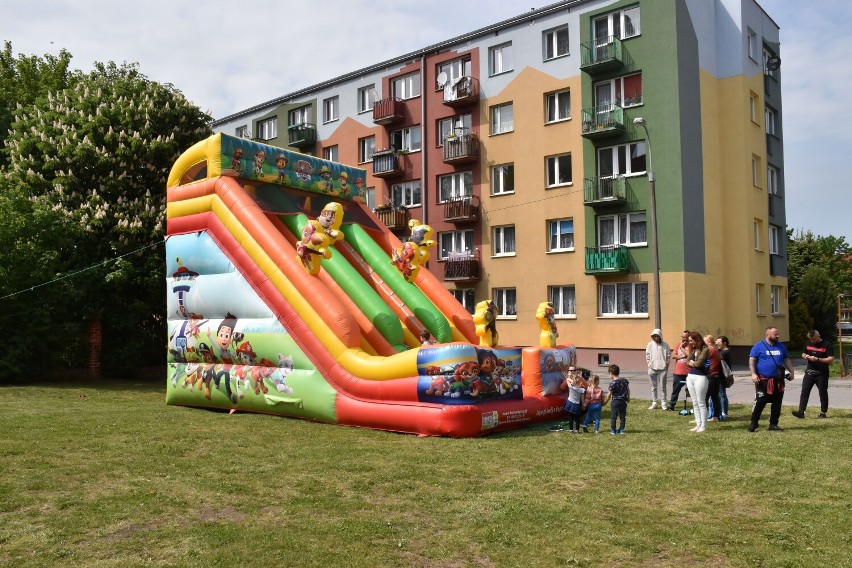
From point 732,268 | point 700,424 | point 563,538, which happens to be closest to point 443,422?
point 700,424

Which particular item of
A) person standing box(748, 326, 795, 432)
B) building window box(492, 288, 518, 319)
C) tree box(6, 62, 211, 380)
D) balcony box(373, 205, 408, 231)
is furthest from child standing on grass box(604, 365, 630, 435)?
balcony box(373, 205, 408, 231)

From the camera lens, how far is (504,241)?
109 ft

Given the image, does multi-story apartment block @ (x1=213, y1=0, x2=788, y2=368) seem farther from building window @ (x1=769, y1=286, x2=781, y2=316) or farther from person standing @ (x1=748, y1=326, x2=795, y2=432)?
person standing @ (x1=748, y1=326, x2=795, y2=432)

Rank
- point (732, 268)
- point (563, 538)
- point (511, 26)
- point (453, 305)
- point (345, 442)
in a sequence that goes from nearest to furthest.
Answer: point (563, 538), point (345, 442), point (453, 305), point (732, 268), point (511, 26)

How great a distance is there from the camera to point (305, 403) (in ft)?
43.8

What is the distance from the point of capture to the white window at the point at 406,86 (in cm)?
3675

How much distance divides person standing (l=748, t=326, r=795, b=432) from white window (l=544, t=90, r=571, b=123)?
66.6 ft

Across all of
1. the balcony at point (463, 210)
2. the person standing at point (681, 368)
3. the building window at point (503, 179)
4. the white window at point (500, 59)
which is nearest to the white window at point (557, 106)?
the white window at point (500, 59)

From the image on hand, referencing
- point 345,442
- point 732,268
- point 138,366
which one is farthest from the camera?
point 732,268

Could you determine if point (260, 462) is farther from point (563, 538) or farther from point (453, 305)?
point (453, 305)

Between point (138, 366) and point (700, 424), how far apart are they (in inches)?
699

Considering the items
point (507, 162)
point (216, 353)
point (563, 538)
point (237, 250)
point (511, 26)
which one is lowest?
point (563, 538)

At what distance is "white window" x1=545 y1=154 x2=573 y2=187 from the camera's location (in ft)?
103

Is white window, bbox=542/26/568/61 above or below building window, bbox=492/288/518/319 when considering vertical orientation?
above
